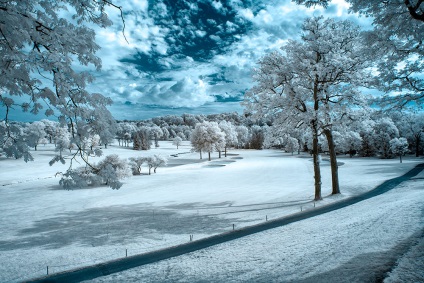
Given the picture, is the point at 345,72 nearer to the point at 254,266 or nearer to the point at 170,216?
the point at 254,266

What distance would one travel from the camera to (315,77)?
1828 centimetres

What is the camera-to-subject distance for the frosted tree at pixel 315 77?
16.7 m

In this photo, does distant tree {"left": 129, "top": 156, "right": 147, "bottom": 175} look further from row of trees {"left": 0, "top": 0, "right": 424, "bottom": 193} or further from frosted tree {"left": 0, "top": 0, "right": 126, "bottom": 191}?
frosted tree {"left": 0, "top": 0, "right": 126, "bottom": 191}

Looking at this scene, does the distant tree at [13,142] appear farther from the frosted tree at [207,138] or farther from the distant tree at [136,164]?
the frosted tree at [207,138]

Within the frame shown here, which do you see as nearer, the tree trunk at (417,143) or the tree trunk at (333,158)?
the tree trunk at (333,158)

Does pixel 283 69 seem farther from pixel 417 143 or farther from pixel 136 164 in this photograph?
pixel 417 143

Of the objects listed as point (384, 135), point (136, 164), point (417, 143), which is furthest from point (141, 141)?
point (417, 143)

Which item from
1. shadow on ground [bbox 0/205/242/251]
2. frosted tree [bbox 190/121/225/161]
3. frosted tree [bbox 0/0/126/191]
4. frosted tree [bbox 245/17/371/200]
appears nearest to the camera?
frosted tree [bbox 0/0/126/191]

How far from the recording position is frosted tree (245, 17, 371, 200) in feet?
54.9

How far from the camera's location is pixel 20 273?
9.64 meters

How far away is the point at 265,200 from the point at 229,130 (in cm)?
7175

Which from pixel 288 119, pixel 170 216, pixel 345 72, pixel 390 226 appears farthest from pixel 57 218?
pixel 345 72

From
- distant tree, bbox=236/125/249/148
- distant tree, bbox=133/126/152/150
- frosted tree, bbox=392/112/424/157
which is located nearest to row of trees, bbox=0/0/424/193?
frosted tree, bbox=392/112/424/157

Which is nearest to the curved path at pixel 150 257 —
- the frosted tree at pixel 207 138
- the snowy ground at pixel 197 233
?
the snowy ground at pixel 197 233
